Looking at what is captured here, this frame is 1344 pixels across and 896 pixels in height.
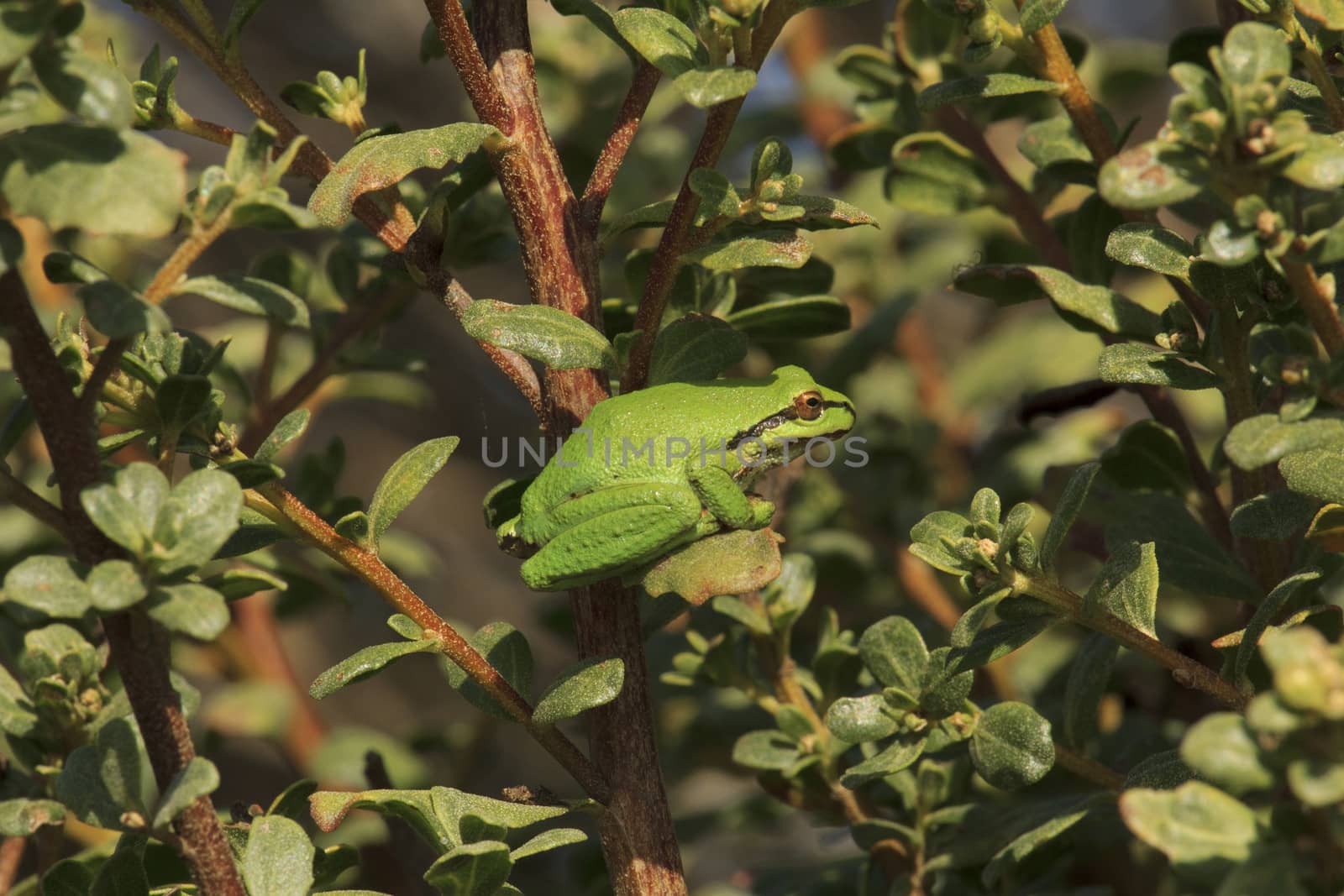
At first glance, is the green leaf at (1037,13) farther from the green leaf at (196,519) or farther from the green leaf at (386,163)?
the green leaf at (196,519)

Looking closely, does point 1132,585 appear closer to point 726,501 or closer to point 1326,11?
point 1326,11

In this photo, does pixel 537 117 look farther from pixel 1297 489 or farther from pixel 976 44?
pixel 1297 489

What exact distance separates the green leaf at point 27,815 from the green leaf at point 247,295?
0.71 meters

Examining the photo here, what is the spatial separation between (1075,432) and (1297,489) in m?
1.98

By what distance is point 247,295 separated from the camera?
1500 millimetres

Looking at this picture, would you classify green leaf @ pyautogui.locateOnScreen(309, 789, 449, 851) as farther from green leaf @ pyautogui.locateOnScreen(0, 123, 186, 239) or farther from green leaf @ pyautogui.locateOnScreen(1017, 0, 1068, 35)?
green leaf @ pyautogui.locateOnScreen(1017, 0, 1068, 35)

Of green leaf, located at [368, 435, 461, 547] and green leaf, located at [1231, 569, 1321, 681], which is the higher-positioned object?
green leaf, located at [368, 435, 461, 547]

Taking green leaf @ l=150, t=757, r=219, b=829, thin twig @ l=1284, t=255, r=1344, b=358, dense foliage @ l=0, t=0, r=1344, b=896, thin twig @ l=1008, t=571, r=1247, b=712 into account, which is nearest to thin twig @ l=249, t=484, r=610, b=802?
dense foliage @ l=0, t=0, r=1344, b=896

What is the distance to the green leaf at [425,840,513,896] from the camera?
60.2 inches

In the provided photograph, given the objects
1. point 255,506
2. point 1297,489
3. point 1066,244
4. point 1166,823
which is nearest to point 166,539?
point 255,506

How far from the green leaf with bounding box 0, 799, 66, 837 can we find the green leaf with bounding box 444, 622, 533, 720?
539 mm

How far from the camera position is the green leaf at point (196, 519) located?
134cm

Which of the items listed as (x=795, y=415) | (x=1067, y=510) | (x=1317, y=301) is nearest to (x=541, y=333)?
(x=1067, y=510)

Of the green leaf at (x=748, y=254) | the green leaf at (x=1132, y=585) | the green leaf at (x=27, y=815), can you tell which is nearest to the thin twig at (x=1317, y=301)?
the green leaf at (x=1132, y=585)
